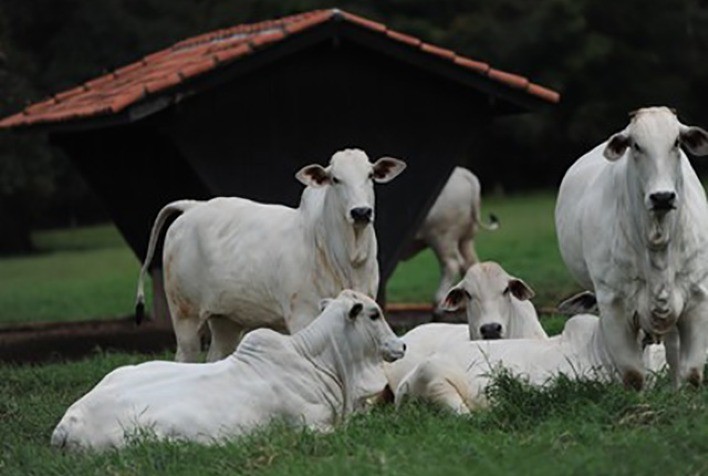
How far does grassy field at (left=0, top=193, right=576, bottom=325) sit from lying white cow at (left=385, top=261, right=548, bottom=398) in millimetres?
6839

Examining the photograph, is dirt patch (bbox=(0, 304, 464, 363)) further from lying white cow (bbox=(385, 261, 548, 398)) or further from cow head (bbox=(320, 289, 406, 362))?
cow head (bbox=(320, 289, 406, 362))

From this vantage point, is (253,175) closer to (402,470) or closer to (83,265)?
(402,470)

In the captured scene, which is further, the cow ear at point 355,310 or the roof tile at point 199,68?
the roof tile at point 199,68

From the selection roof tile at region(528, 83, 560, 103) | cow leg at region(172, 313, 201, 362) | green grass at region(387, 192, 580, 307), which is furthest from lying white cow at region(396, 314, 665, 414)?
green grass at region(387, 192, 580, 307)

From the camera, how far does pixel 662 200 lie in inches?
318

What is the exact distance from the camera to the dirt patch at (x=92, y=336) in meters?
14.7

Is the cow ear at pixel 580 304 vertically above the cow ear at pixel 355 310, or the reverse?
the cow ear at pixel 355 310

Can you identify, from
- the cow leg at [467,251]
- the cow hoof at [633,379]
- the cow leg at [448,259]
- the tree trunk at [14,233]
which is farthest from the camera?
the tree trunk at [14,233]

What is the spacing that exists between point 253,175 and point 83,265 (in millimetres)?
20284

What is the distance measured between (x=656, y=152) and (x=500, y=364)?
140 centimetres

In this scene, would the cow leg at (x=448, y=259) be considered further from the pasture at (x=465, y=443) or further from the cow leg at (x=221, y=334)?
the pasture at (x=465, y=443)

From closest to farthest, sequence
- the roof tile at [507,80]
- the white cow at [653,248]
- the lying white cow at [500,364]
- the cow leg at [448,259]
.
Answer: the white cow at [653,248] → the lying white cow at [500,364] → the roof tile at [507,80] → the cow leg at [448,259]

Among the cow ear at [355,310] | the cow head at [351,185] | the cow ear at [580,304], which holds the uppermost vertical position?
the cow head at [351,185]

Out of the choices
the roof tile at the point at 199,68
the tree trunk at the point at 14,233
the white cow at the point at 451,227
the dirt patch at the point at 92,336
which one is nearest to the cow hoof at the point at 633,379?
the dirt patch at the point at 92,336
